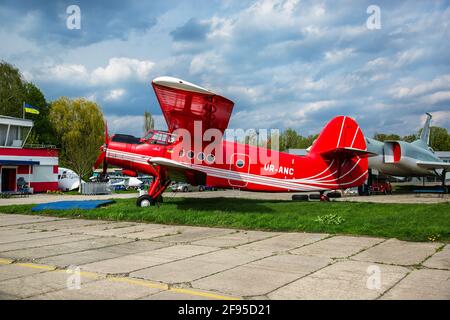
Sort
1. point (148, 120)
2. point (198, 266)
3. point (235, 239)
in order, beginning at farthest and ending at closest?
point (148, 120), point (235, 239), point (198, 266)

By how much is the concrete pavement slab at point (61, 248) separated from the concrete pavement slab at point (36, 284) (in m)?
1.67

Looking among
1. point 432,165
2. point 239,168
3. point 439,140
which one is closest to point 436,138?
point 439,140

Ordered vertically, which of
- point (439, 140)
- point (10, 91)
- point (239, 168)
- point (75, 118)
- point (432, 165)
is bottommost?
point (239, 168)

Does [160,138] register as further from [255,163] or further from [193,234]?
[193,234]

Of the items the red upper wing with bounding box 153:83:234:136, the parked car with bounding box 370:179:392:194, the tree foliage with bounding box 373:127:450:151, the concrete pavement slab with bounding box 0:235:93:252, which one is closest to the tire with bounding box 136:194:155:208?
the red upper wing with bounding box 153:83:234:136

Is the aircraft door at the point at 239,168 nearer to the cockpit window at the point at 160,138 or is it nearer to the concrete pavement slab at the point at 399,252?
the cockpit window at the point at 160,138

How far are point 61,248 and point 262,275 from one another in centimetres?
462

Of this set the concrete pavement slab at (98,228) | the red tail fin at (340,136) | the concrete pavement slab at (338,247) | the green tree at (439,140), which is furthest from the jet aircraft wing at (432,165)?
the green tree at (439,140)

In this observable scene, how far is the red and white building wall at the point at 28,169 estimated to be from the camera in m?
34.8

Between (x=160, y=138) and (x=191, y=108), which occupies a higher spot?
(x=191, y=108)

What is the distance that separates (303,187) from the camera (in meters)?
17.3

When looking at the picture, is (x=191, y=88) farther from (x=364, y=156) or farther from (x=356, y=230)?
(x=364, y=156)

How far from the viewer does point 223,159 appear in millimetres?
16234
